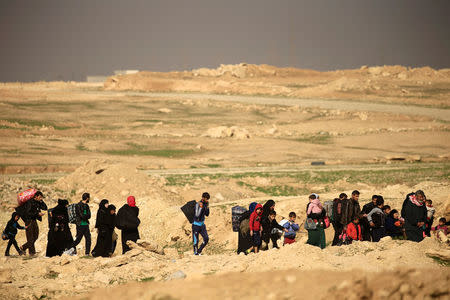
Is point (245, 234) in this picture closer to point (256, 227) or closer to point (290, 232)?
point (256, 227)

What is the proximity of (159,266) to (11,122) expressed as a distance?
43482 millimetres

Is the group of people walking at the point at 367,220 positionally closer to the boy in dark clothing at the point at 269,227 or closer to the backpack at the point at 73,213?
the boy in dark clothing at the point at 269,227

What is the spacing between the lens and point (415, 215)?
1253 cm

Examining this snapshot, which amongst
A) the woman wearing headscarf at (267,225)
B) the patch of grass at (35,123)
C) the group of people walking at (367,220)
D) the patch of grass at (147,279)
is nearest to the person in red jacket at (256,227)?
the woman wearing headscarf at (267,225)

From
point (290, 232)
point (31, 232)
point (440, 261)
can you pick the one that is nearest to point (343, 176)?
point (290, 232)

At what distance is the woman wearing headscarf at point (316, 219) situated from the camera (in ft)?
40.1

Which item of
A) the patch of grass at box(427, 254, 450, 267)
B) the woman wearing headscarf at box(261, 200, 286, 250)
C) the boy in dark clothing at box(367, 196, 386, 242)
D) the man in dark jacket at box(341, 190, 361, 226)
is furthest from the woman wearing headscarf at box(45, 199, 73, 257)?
the patch of grass at box(427, 254, 450, 267)

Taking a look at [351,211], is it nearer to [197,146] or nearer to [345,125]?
[197,146]

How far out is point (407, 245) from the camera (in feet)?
37.4

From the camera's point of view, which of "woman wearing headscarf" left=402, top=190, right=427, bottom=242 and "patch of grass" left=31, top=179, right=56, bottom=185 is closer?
"woman wearing headscarf" left=402, top=190, right=427, bottom=242

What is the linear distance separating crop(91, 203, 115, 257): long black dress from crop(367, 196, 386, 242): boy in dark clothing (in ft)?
18.7

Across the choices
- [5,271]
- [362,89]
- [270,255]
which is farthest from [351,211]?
[362,89]

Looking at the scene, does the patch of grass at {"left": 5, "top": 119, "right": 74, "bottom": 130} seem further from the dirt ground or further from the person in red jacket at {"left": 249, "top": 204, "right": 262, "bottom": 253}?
the person in red jacket at {"left": 249, "top": 204, "right": 262, "bottom": 253}

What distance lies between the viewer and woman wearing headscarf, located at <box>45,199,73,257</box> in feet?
41.1
